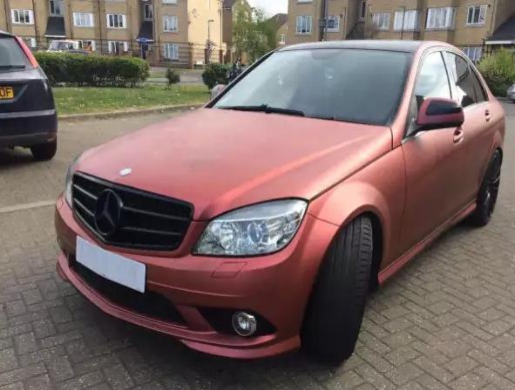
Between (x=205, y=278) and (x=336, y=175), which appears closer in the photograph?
(x=205, y=278)

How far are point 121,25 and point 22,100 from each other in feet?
183

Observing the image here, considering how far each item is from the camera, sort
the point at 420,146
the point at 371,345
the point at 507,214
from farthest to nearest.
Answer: the point at 507,214, the point at 420,146, the point at 371,345

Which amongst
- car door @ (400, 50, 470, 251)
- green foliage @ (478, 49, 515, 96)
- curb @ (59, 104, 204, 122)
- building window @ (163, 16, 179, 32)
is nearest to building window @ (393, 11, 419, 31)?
green foliage @ (478, 49, 515, 96)

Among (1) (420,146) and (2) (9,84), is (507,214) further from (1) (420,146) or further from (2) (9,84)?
(2) (9,84)

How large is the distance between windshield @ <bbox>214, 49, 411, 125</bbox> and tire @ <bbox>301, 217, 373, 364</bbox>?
3.08 feet

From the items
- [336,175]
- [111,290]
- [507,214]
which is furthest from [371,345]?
[507,214]

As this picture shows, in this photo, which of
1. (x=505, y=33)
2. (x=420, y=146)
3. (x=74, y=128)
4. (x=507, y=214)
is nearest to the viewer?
(x=420, y=146)

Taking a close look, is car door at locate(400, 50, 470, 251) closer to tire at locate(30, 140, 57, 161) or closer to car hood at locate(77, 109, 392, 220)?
car hood at locate(77, 109, 392, 220)

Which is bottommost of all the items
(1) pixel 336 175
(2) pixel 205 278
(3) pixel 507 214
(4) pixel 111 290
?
(3) pixel 507 214

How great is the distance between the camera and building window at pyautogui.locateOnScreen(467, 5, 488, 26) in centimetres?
4262

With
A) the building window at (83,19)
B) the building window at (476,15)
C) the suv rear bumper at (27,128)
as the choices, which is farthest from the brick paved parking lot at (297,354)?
the building window at (83,19)

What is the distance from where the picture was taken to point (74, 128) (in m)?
9.37

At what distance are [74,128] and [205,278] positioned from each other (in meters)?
7.98

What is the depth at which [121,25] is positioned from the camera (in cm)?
5725
